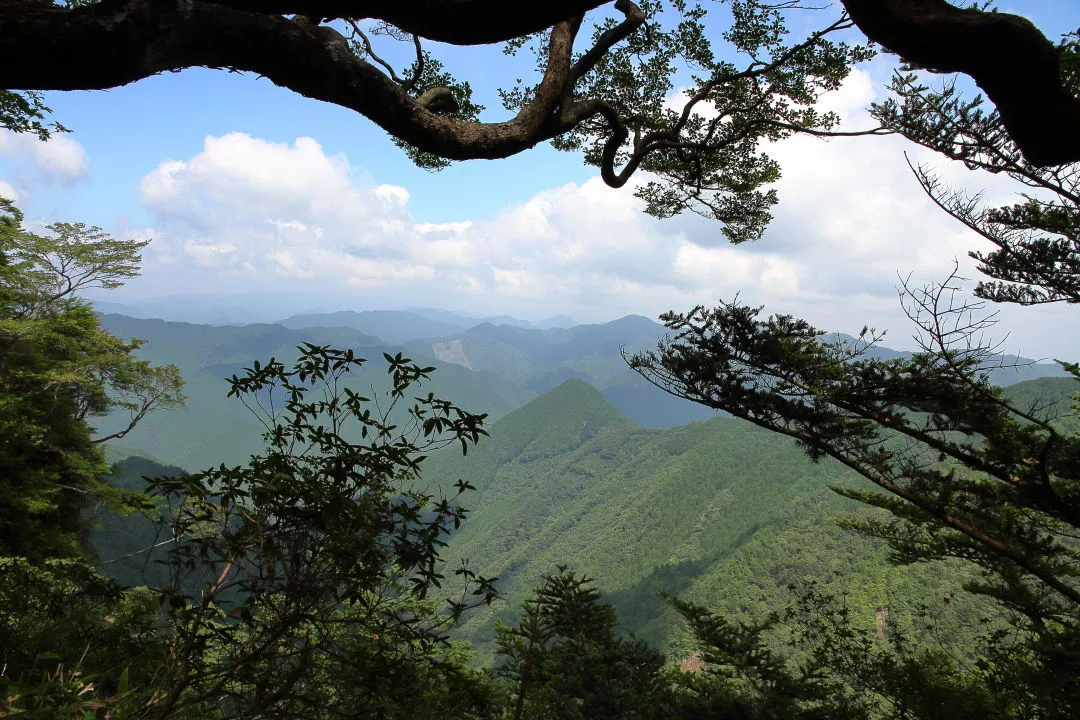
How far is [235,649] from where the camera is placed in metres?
1.93

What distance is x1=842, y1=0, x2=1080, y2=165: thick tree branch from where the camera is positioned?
5.05 ft

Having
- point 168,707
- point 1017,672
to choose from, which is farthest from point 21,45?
point 1017,672

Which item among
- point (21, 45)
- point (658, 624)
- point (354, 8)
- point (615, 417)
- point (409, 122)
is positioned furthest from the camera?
point (615, 417)

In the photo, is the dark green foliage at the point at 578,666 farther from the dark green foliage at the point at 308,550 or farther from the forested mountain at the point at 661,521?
the forested mountain at the point at 661,521

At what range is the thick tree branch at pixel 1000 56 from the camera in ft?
5.05

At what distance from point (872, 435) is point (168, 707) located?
5699 mm

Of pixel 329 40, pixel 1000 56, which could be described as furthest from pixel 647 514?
pixel 329 40

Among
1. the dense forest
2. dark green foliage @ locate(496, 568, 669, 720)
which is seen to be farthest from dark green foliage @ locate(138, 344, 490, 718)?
dark green foliage @ locate(496, 568, 669, 720)

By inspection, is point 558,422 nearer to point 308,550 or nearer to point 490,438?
point 490,438

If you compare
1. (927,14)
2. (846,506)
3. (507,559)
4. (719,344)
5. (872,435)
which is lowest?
(507,559)

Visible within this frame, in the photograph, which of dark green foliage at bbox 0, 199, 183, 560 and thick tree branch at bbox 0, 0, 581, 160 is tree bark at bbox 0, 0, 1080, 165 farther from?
dark green foliage at bbox 0, 199, 183, 560

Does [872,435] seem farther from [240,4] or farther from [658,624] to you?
[658,624]

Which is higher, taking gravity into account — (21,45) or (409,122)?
(409,122)

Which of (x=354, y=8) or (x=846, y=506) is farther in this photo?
(x=846, y=506)
